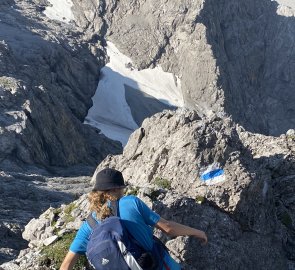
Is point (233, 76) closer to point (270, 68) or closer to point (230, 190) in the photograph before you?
point (270, 68)

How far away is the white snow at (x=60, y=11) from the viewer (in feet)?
497

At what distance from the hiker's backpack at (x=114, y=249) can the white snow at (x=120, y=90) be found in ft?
352

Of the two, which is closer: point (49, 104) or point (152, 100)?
point (49, 104)

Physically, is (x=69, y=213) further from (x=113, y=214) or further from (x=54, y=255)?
(x=113, y=214)

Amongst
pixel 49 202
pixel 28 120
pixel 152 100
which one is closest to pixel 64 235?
pixel 49 202

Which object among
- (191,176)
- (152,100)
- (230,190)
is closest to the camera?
(230,190)

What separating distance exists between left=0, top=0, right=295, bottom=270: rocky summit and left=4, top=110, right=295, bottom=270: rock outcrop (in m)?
0.04

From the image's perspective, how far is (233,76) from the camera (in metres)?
140

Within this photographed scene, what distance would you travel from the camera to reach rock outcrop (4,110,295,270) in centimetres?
1383

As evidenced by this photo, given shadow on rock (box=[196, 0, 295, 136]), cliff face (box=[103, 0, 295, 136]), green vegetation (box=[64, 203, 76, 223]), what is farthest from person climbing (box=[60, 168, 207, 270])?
shadow on rock (box=[196, 0, 295, 136])

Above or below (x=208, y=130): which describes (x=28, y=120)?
below

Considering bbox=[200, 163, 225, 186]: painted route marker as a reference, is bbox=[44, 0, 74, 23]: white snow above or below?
below

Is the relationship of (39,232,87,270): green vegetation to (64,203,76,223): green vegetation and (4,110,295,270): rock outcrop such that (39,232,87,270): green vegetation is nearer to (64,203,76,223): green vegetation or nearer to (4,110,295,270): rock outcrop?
(4,110,295,270): rock outcrop

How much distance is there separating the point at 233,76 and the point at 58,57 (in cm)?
4558
